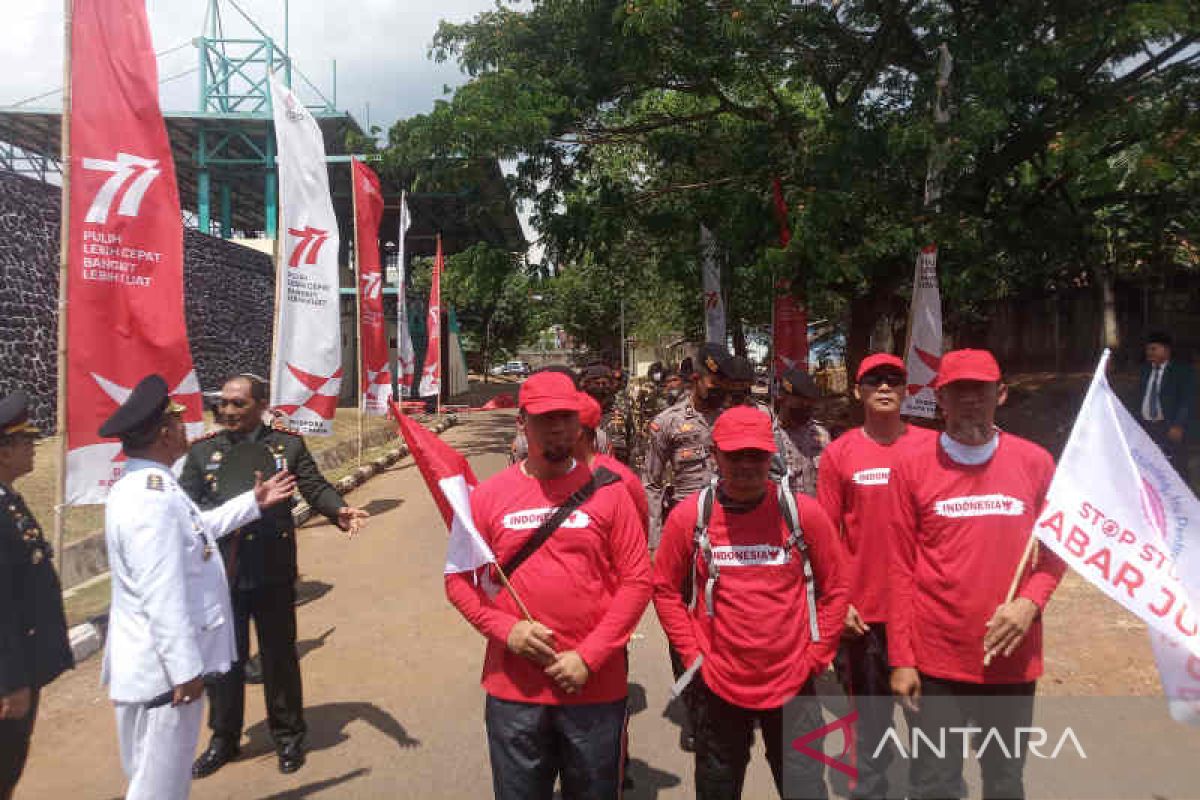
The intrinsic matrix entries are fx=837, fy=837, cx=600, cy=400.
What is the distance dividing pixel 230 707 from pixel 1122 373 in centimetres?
1367

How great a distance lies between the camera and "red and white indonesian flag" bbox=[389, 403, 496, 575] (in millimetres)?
2613

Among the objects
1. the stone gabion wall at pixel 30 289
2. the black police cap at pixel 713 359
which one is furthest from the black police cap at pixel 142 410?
the stone gabion wall at pixel 30 289

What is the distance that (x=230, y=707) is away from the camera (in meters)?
3.99

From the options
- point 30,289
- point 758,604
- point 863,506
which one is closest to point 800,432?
point 863,506

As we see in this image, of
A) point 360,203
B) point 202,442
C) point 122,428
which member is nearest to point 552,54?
point 360,203

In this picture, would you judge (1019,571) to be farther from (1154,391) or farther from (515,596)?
(1154,391)

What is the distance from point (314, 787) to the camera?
12.3 ft

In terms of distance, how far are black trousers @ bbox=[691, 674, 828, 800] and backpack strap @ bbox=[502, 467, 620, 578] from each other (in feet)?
2.35

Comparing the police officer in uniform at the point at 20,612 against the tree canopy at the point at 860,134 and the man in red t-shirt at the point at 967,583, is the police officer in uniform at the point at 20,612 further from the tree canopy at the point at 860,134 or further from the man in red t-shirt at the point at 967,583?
the tree canopy at the point at 860,134

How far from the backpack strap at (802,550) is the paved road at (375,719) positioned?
1371mm

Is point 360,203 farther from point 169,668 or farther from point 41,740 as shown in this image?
point 169,668

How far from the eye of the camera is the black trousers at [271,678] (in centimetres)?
393

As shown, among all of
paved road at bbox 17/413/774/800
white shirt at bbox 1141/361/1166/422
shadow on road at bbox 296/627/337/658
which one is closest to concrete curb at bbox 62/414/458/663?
paved road at bbox 17/413/774/800

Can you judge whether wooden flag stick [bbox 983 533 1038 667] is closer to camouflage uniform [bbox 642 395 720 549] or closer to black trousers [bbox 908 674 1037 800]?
black trousers [bbox 908 674 1037 800]
